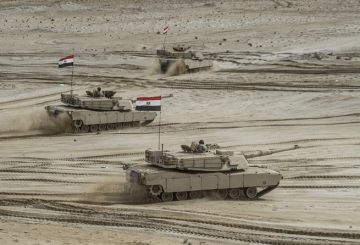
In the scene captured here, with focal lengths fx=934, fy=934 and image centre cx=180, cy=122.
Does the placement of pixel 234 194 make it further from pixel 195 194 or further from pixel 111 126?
pixel 111 126

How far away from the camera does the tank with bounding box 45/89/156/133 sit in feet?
98.3

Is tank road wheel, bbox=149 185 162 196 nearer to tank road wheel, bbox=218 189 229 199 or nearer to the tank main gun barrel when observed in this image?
tank road wheel, bbox=218 189 229 199

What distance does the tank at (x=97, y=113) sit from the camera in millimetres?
29969

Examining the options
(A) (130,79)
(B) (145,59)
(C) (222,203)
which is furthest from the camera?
(B) (145,59)

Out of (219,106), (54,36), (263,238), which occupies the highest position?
(54,36)

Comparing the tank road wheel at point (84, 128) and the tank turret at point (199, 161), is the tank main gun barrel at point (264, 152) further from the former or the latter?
the tank road wheel at point (84, 128)

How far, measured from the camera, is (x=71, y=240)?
1558 cm

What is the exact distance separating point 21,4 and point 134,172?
51.6 meters

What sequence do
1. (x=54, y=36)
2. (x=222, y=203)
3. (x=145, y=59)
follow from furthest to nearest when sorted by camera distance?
1. (x=54, y=36)
2. (x=145, y=59)
3. (x=222, y=203)

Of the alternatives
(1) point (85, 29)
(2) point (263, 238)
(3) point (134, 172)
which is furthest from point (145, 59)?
(2) point (263, 238)

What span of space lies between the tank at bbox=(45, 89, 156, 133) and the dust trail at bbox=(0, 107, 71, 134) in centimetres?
18

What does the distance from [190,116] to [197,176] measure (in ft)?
40.0

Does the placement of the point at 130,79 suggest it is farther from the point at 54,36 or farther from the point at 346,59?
the point at 54,36

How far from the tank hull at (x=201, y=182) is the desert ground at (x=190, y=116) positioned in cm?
30
